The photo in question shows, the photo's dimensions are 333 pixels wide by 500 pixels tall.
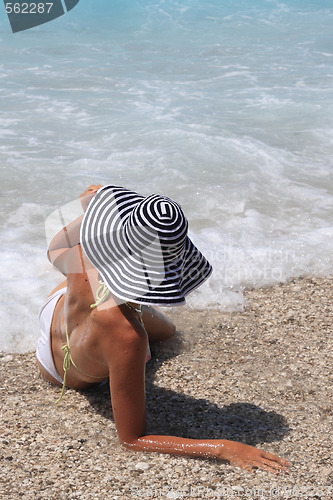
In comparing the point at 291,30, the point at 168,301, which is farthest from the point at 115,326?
the point at 291,30

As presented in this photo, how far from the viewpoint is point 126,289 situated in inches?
83.7

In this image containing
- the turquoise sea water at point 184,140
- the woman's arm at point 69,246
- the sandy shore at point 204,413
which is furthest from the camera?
the turquoise sea water at point 184,140

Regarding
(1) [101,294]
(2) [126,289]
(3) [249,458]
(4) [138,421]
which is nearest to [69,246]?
(1) [101,294]

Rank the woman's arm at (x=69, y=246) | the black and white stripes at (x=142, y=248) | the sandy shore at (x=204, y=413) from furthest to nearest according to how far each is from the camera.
Result: the woman's arm at (x=69, y=246)
the sandy shore at (x=204, y=413)
the black and white stripes at (x=142, y=248)

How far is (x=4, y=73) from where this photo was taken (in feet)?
31.0

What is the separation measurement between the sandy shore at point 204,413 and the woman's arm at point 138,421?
0.05 metres

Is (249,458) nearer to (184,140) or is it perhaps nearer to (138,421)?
(138,421)

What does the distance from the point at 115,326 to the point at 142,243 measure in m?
0.42

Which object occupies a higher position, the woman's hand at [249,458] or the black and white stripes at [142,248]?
the black and white stripes at [142,248]

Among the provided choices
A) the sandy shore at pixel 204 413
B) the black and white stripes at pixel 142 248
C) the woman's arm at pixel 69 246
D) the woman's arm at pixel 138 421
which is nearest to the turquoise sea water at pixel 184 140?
the sandy shore at pixel 204 413

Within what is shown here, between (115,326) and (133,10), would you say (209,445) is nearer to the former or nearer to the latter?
(115,326)

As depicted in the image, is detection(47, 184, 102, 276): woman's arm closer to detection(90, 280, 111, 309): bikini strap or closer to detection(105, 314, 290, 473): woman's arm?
detection(90, 280, 111, 309): bikini strap

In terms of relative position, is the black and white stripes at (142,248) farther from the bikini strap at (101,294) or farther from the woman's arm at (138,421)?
the woman's arm at (138,421)

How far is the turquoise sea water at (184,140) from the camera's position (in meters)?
4.50
